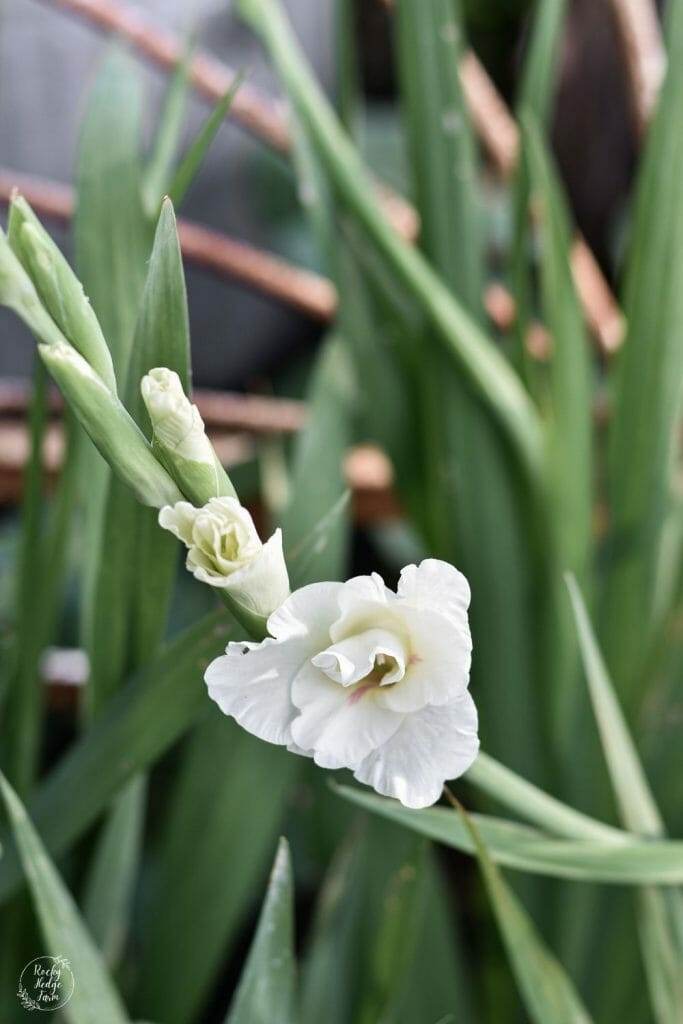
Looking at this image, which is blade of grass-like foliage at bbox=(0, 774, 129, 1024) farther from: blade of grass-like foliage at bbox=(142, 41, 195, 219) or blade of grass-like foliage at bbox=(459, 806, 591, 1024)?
blade of grass-like foliage at bbox=(142, 41, 195, 219)

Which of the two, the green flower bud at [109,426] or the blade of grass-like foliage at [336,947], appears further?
the blade of grass-like foliage at [336,947]

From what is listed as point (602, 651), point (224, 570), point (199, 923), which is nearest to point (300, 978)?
point (199, 923)

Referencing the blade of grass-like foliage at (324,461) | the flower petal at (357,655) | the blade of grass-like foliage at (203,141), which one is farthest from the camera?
the blade of grass-like foliage at (324,461)

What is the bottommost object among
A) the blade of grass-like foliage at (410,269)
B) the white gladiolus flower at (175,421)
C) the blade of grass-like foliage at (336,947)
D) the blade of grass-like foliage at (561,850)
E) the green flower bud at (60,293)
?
the blade of grass-like foliage at (336,947)

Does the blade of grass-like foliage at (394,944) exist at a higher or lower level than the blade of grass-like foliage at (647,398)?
lower

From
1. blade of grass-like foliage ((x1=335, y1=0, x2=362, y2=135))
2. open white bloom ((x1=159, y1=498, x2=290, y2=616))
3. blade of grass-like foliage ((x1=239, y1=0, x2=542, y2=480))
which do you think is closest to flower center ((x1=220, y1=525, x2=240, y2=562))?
open white bloom ((x1=159, y1=498, x2=290, y2=616))

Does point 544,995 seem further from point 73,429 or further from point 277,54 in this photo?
A: point 277,54

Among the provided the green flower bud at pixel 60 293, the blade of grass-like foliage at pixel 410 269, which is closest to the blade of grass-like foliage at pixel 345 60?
the blade of grass-like foliage at pixel 410 269

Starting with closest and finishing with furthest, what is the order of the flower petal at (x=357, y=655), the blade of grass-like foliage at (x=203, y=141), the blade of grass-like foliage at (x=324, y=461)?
the flower petal at (x=357, y=655), the blade of grass-like foliage at (x=203, y=141), the blade of grass-like foliage at (x=324, y=461)

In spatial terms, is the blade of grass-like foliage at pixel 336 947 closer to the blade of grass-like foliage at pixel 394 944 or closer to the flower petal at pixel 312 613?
the blade of grass-like foliage at pixel 394 944

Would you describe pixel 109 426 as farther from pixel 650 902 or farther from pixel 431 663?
pixel 650 902
